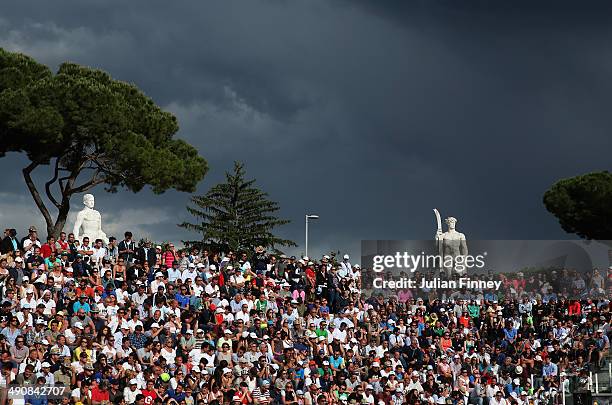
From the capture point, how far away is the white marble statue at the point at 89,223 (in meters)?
34.5

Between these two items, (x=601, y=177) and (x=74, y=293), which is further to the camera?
(x=601, y=177)

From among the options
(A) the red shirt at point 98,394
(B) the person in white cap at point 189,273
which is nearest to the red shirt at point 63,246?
(B) the person in white cap at point 189,273

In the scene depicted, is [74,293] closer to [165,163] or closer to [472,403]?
[472,403]

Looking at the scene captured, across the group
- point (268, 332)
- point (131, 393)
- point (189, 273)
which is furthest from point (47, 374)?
point (189, 273)

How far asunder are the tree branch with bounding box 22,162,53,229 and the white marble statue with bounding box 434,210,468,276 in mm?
19527

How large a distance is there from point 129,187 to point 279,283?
62.3 ft

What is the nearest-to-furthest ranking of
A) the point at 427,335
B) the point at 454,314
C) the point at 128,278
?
1. the point at 128,278
2. the point at 427,335
3. the point at 454,314

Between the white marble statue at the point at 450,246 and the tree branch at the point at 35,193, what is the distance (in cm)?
1953

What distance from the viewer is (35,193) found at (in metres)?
48.4

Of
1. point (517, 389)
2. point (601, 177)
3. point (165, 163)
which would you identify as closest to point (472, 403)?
point (517, 389)

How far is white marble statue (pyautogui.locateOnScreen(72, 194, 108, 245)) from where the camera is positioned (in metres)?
34.5

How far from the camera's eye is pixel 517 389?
101 ft

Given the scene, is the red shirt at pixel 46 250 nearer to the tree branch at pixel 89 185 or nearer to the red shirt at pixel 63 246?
the red shirt at pixel 63 246

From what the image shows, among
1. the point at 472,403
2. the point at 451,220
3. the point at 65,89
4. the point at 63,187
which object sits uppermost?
the point at 65,89
